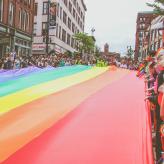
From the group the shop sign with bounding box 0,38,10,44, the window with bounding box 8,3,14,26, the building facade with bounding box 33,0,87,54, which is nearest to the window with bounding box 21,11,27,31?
the window with bounding box 8,3,14,26

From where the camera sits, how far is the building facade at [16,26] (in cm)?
3189

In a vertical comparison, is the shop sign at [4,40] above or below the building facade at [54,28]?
below

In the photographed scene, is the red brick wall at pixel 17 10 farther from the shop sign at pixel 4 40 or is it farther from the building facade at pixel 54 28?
the building facade at pixel 54 28

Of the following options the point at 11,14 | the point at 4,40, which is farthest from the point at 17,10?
the point at 4,40

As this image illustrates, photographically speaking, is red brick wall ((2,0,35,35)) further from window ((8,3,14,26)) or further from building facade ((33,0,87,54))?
building facade ((33,0,87,54))

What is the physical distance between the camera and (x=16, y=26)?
3538 cm

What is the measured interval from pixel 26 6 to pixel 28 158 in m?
36.6

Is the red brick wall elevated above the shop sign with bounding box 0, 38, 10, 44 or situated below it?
above

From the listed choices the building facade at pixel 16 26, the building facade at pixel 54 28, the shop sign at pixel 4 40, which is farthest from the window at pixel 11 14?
the building facade at pixel 54 28

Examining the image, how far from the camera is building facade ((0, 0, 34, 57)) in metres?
31.9

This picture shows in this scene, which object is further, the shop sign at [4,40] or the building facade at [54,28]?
the building facade at [54,28]

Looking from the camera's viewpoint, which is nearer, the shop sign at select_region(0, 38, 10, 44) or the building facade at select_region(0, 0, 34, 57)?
the shop sign at select_region(0, 38, 10, 44)

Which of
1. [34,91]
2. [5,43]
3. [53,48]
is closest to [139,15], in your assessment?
[53,48]

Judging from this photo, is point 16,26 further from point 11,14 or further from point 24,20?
point 24,20
